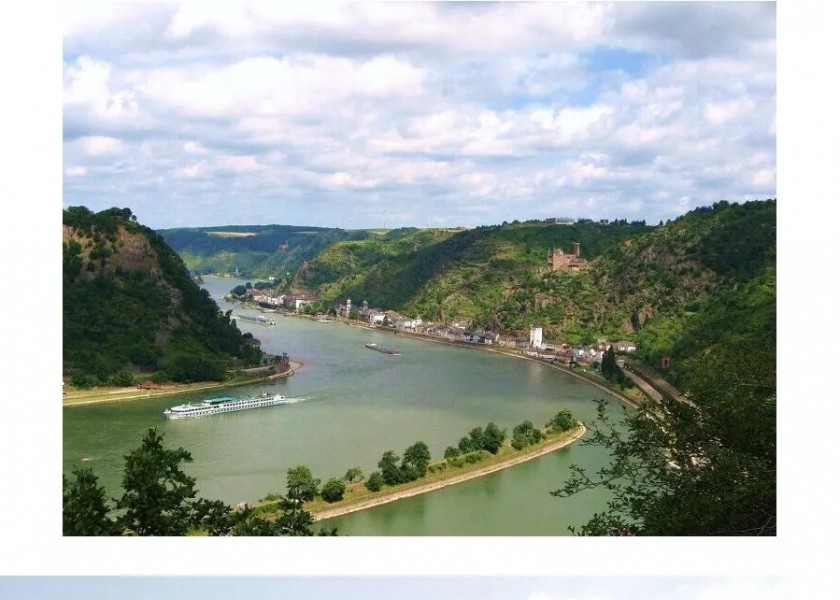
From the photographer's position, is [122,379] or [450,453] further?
[122,379]

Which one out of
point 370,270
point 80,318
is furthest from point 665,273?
point 370,270

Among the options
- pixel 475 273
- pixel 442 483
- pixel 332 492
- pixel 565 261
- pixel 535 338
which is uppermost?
pixel 565 261

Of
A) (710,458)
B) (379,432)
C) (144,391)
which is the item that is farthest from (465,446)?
(144,391)

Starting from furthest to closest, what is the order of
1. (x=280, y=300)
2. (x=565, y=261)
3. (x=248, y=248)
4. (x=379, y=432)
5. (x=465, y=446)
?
(x=248, y=248)
(x=280, y=300)
(x=565, y=261)
(x=379, y=432)
(x=465, y=446)

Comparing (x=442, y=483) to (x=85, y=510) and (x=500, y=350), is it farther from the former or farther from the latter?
(x=500, y=350)
